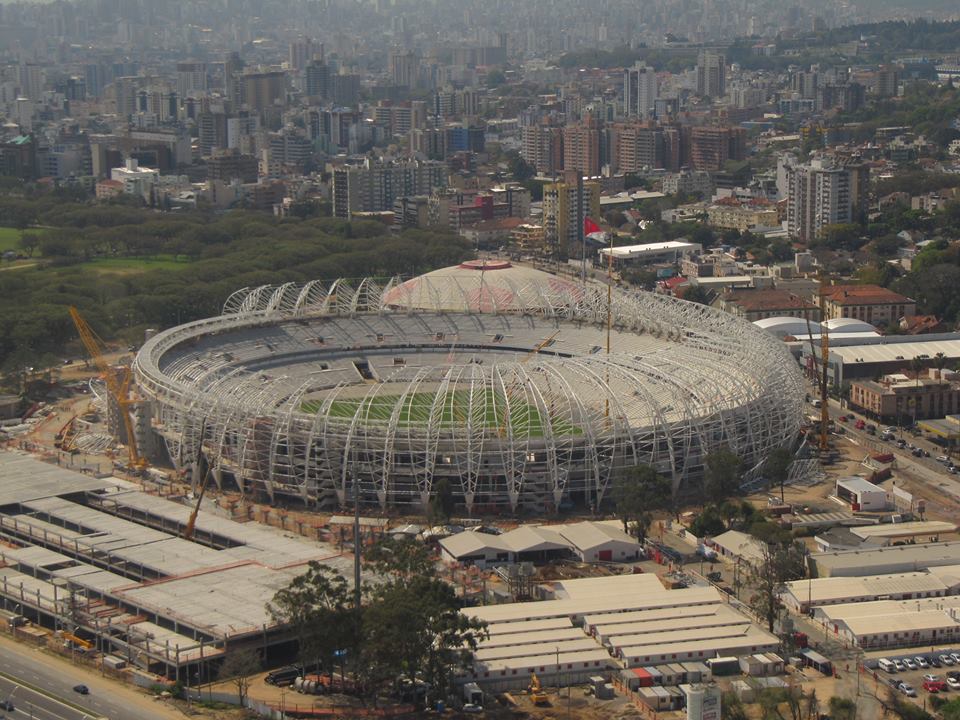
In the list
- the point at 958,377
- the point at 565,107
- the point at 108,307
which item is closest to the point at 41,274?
the point at 108,307

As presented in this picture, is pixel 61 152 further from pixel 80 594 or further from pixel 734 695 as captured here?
pixel 734 695

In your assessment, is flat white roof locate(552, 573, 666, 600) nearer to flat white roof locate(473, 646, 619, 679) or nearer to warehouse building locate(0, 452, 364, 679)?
flat white roof locate(473, 646, 619, 679)

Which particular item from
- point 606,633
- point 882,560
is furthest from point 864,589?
point 606,633

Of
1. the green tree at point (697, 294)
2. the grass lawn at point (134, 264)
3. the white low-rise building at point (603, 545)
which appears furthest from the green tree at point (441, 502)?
the grass lawn at point (134, 264)

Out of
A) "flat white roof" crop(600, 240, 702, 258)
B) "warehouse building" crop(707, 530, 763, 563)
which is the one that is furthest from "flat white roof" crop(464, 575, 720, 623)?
"flat white roof" crop(600, 240, 702, 258)

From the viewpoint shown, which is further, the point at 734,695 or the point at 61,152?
the point at 61,152

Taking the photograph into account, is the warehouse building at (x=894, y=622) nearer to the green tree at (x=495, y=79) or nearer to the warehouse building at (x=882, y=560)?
the warehouse building at (x=882, y=560)

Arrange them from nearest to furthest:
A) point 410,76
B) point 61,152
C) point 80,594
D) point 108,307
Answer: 1. point 80,594
2. point 108,307
3. point 61,152
4. point 410,76
